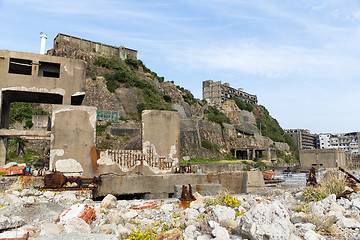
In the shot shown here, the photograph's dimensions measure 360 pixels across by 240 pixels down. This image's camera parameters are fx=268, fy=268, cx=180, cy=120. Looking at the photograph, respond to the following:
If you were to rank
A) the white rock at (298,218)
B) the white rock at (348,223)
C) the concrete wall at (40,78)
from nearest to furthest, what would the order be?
→ the white rock at (348,223) → the white rock at (298,218) → the concrete wall at (40,78)

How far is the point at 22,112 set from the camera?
1425 inches

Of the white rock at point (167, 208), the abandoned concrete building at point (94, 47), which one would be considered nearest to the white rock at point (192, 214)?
the white rock at point (167, 208)

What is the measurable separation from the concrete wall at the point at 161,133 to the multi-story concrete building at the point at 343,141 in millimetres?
106057

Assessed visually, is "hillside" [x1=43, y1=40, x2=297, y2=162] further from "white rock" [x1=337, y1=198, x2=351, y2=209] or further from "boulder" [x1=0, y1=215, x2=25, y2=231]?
"boulder" [x1=0, y1=215, x2=25, y2=231]

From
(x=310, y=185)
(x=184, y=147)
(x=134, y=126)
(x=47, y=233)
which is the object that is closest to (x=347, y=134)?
(x=184, y=147)

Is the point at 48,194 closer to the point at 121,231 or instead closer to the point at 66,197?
the point at 66,197

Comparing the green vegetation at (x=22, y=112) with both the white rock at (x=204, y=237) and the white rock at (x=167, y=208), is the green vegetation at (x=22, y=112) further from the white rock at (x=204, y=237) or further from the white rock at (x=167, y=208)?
the white rock at (x=204, y=237)

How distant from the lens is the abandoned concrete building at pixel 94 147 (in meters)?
8.70

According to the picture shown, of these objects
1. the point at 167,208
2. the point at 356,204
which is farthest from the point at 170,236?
the point at 356,204

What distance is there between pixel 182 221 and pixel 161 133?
16.9 ft

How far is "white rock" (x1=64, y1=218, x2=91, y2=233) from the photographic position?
4379 mm

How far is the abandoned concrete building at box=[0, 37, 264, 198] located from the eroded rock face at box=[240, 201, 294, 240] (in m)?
4.73

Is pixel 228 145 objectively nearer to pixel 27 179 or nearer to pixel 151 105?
pixel 151 105

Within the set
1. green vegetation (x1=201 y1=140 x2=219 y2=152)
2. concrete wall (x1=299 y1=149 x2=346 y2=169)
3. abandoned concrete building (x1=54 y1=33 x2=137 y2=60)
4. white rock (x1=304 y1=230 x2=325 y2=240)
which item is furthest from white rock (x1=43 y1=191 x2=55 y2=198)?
abandoned concrete building (x1=54 y1=33 x2=137 y2=60)
